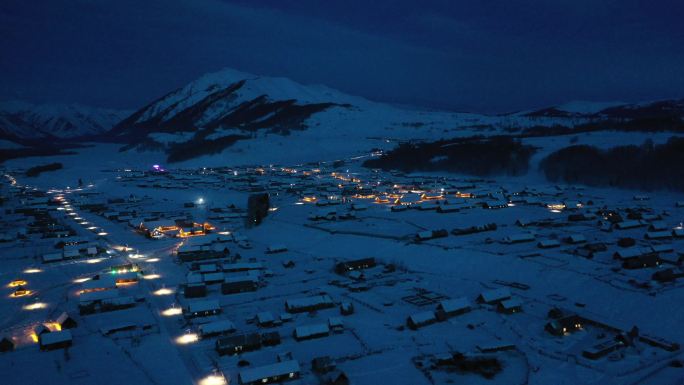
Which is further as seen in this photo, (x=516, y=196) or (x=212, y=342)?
(x=516, y=196)

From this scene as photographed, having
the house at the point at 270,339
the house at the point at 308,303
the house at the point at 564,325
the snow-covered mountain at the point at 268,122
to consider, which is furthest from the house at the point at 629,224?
the snow-covered mountain at the point at 268,122

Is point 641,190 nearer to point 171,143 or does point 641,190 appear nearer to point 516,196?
point 516,196

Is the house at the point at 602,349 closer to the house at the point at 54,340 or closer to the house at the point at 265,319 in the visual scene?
the house at the point at 265,319

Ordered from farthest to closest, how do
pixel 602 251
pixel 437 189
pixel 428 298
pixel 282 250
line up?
pixel 437 189 → pixel 282 250 → pixel 602 251 → pixel 428 298

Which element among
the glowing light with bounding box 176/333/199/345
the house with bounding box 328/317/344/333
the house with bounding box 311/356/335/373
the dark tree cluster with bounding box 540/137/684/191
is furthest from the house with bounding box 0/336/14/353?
the dark tree cluster with bounding box 540/137/684/191

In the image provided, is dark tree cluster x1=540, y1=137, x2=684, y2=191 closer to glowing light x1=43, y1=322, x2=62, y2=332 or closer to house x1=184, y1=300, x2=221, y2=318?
house x1=184, y1=300, x2=221, y2=318

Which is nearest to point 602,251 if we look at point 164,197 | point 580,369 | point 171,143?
point 580,369
